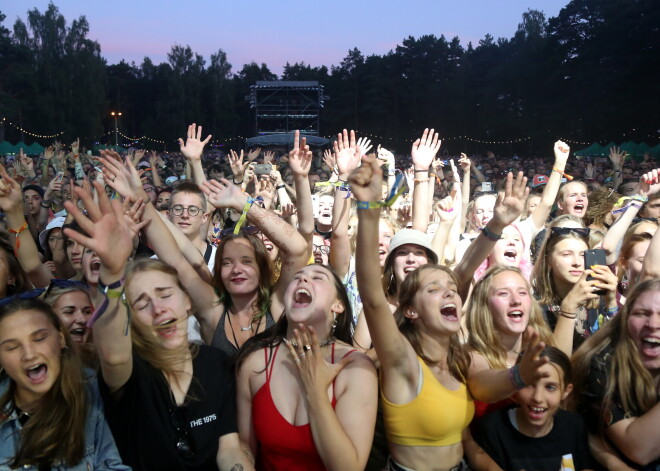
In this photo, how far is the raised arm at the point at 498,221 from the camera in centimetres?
366

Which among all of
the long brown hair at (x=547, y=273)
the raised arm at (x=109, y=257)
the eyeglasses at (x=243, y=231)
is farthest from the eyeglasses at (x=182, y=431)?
the long brown hair at (x=547, y=273)

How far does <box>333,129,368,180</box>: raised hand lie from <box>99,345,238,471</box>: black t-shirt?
2.28m

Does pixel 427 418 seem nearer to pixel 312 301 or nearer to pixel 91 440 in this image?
pixel 312 301

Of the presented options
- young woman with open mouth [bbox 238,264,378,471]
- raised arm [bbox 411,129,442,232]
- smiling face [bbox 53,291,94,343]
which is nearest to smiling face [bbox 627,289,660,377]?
young woman with open mouth [bbox 238,264,378,471]

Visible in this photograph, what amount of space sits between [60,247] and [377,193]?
3.73m

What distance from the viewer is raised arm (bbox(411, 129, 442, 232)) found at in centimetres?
466

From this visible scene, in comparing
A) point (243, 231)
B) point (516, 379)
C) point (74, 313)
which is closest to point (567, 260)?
point (516, 379)

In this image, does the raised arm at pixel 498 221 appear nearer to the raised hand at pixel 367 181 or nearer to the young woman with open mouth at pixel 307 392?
the young woman with open mouth at pixel 307 392

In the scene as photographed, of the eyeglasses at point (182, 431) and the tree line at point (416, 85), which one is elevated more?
the tree line at point (416, 85)

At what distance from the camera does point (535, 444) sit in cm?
299

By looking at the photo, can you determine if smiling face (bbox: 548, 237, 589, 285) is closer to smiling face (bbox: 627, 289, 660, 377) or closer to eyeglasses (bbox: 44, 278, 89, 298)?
smiling face (bbox: 627, 289, 660, 377)

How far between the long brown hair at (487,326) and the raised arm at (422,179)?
101 centimetres

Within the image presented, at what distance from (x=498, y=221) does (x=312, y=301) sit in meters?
1.23

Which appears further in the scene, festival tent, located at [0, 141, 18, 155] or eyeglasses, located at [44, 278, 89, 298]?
festival tent, located at [0, 141, 18, 155]
